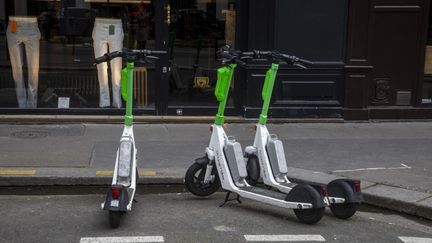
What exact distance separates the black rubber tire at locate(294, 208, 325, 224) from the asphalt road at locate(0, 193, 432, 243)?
6 cm

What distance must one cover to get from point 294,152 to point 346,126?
1.95 meters

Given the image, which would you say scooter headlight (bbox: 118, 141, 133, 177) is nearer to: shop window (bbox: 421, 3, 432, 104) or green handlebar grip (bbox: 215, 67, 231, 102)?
green handlebar grip (bbox: 215, 67, 231, 102)

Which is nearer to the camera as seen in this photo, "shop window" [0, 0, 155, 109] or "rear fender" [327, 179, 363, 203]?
"rear fender" [327, 179, 363, 203]

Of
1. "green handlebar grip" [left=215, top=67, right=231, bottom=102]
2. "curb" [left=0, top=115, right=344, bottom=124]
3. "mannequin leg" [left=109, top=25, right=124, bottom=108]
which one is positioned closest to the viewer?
"green handlebar grip" [left=215, top=67, right=231, bottom=102]

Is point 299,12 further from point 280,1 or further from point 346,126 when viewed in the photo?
point 346,126

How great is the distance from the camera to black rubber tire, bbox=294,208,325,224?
522 cm

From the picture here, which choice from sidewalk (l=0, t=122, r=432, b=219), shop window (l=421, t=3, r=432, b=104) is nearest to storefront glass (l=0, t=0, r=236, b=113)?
sidewalk (l=0, t=122, r=432, b=219)

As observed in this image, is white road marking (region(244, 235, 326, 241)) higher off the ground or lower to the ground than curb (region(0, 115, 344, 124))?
lower

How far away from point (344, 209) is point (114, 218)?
2077 millimetres

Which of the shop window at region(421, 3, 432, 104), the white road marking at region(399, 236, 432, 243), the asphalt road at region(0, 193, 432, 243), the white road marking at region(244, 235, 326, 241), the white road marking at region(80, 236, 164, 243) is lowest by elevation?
the white road marking at region(399, 236, 432, 243)

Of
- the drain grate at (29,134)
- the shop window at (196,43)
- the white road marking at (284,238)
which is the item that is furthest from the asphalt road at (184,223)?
the shop window at (196,43)

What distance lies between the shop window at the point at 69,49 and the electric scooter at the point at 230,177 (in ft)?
12.3

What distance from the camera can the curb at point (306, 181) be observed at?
19.1 feet

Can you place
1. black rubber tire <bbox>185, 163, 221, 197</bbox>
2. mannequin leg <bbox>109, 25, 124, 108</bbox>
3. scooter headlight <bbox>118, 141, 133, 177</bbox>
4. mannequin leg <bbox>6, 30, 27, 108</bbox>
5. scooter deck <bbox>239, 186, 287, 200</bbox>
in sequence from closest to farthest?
scooter headlight <bbox>118, 141, 133, 177</bbox>, scooter deck <bbox>239, 186, 287, 200</bbox>, black rubber tire <bbox>185, 163, 221, 197</bbox>, mannequin leg <bbox>6, 30, 27, 108</bbox>, mannequin leg <bbox>109, 25, 124, 108</bbox>
